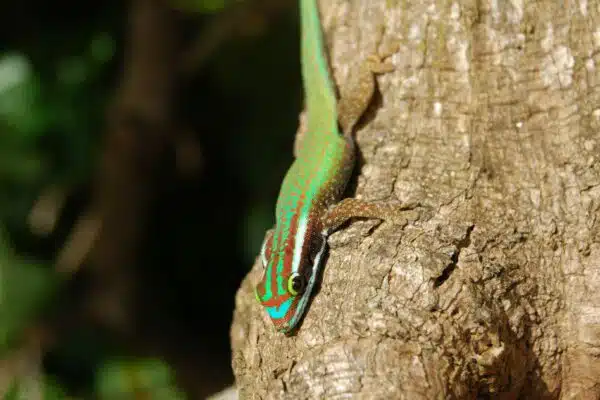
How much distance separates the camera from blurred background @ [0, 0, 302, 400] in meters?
3.71

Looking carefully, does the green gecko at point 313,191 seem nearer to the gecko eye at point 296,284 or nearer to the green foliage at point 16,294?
the gecko eye at point 296,284

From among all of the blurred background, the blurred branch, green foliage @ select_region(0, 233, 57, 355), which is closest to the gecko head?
the blurred background

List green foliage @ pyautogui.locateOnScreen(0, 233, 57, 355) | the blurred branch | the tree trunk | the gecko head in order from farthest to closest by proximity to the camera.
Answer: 1. the blurred branch
2. green foliage @ pyautogui.locateOnScreen(0, 233, 57, 355)
3. the gecko head
4. the tree trunk

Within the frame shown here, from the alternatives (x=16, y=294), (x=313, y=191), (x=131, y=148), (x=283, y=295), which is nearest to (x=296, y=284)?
(x=283, y=295)

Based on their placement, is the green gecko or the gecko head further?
the green gecko

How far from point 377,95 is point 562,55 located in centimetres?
71

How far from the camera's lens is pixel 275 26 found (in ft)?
14.0

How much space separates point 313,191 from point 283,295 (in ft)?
2.22

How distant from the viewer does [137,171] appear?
4293 millimetres

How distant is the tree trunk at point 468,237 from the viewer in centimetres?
187

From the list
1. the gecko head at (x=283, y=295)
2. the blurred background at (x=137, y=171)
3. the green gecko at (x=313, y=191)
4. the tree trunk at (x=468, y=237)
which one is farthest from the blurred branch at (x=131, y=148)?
the gecko head at (x=283, y=295)

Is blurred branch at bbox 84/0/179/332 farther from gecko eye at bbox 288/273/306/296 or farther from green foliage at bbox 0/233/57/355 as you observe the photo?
gecko eye at bbox 288/273/306/296

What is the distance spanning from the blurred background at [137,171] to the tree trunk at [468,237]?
62.9 inches

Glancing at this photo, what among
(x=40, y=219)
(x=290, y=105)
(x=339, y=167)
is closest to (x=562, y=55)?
(x=339, y=167)
